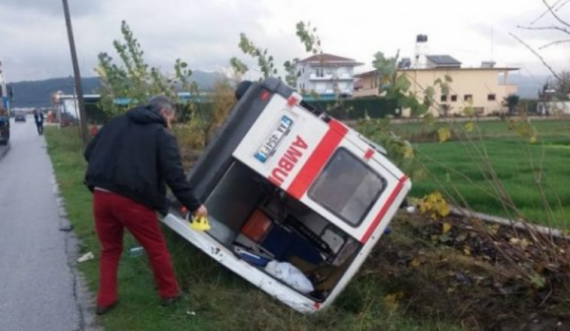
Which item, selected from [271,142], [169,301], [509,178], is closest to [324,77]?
[271,142]

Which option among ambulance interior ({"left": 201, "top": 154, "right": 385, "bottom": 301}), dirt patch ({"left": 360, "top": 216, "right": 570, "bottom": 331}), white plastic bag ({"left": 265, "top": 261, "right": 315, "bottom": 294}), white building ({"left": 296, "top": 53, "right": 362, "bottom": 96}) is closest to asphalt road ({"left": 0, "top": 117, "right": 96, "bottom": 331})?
ambulance interior ({"left": 201, "top": 154, "right": 385, "bottom": 301})

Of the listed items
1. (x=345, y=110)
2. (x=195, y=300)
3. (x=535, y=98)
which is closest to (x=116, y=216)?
(x=195, y=300)

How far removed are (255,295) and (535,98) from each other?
9.32ft

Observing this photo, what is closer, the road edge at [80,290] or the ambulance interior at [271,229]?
the road edge at [80,290]

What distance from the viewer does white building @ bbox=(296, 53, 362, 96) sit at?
341 inches

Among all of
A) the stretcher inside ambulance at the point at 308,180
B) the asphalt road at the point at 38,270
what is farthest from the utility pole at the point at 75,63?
the stretcher inside ambulance at the point at 308,180

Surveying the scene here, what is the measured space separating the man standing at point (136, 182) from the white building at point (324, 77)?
2.69m

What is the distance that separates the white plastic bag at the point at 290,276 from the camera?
6652mm

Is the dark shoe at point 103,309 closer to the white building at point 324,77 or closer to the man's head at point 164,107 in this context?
the man's head at point 164,107

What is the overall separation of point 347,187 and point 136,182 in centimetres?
172

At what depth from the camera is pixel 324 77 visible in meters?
9.02

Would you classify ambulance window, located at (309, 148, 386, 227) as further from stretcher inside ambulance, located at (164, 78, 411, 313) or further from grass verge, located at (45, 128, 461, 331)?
grass verge, located at (45, 128, 461, 331)

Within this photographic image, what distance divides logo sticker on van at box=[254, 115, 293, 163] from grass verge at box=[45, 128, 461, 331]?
3.69 feet

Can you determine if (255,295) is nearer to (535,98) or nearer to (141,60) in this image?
(535,98)
